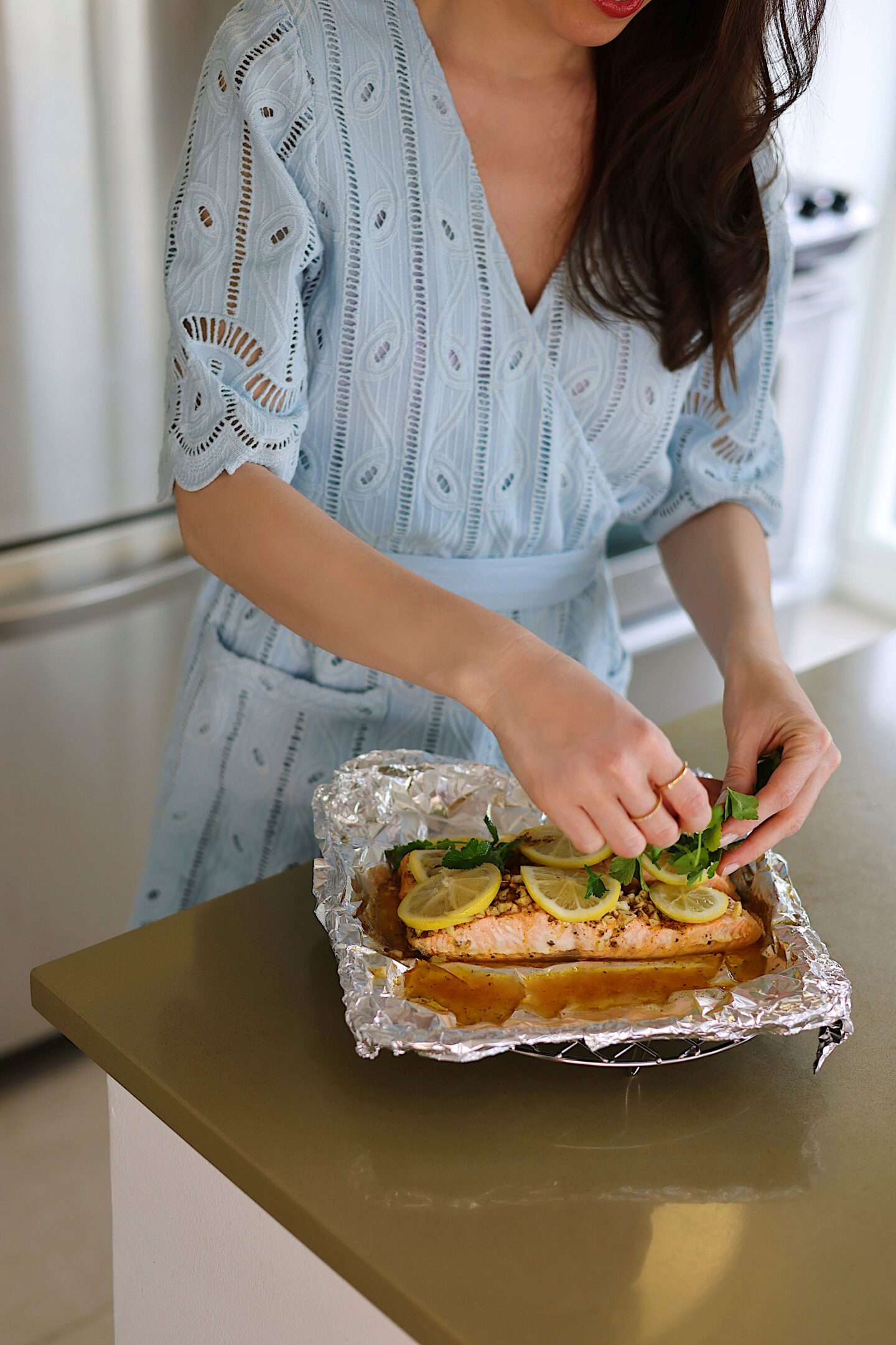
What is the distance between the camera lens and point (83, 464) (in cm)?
172

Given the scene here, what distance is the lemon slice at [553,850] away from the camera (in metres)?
0.95

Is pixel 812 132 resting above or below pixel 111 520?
above

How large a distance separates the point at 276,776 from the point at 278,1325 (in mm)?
515

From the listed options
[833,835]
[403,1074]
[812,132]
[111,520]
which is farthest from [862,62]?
[403,1074]

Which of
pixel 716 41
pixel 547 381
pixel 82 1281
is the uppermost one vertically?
pixel 716 41

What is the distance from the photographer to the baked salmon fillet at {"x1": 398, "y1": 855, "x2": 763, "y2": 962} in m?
0.90

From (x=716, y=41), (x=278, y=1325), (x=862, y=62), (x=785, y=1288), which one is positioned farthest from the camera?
(x=862, y=62)

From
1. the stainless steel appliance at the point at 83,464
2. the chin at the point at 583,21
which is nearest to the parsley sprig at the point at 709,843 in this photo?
the chin at the point at 583,21

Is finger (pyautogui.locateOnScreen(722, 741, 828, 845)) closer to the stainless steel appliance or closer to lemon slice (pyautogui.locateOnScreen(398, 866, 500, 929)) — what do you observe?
lemon slice (pyautogui.locateOnScreen(398, 866, 500, 929))

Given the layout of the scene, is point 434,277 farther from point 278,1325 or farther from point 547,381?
point 278,1325

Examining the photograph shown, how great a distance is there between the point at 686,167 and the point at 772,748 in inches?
21.2

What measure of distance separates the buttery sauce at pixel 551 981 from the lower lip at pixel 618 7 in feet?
2.21

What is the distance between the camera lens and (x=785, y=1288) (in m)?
0.68

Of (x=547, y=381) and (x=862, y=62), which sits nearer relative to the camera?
(x=547, y=381)
